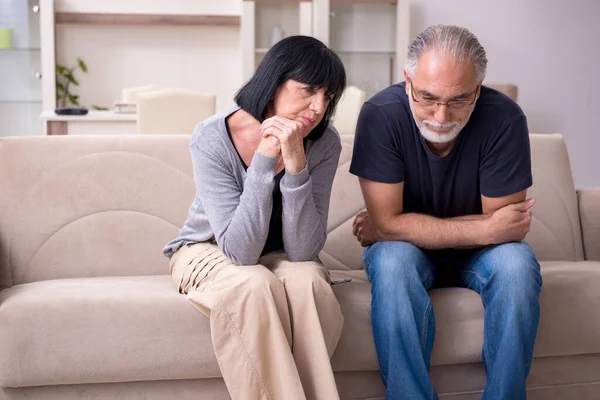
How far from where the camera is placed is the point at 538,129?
18.9 feet

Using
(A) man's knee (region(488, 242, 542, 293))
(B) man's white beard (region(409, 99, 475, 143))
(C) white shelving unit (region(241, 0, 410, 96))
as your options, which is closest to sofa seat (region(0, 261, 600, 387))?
(A) man's knee (region(488, 242, 542, 293))

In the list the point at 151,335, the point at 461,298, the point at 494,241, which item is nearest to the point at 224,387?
the point at 151,335

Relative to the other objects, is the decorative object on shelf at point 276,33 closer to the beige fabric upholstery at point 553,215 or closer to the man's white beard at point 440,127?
the beige fabric upholstery at point 553,215

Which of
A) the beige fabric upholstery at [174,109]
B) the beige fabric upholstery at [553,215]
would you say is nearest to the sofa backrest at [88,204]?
the beige fabric upholstery at [553,215]

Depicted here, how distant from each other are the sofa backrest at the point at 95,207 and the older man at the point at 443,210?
462 millimetres

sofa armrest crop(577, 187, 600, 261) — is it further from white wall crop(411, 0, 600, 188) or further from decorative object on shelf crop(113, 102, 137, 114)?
white wall crop(411, 0, 600, 188)

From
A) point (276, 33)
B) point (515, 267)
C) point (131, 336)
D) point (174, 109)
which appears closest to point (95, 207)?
point (131, 336)

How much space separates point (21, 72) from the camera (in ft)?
18.2

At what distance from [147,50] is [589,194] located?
162 inches

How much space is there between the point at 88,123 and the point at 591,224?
10.1 ft

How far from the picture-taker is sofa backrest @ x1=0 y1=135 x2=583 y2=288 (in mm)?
2260

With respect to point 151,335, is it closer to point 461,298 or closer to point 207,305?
point 207,305

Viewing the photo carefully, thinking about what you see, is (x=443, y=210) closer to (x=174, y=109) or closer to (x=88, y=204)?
(x=88, y=204)

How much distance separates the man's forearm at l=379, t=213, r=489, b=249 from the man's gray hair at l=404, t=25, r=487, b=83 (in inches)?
13.3
